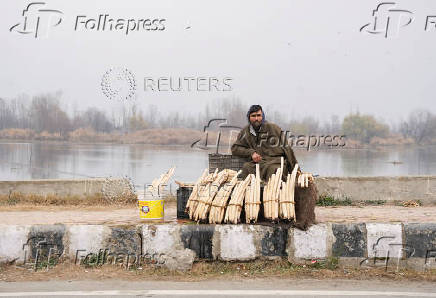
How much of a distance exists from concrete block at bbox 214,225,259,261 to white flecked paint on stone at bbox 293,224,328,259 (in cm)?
49

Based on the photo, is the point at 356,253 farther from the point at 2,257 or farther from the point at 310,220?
the point at 2,257

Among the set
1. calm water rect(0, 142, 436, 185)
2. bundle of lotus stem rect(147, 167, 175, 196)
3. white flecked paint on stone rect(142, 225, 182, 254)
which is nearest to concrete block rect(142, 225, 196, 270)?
white flecked paint on stone rect(142, 225, 182, 254)

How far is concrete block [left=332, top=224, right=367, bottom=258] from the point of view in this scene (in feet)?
19.2

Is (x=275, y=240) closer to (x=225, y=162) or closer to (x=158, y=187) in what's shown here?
(x=158, y=187)

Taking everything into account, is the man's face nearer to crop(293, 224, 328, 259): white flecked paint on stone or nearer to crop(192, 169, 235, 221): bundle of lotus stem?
crop(192, 169, 235, 221): bundle of lotus stem

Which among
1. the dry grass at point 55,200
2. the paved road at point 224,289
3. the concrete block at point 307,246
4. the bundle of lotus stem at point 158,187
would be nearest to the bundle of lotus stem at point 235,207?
the concrete block at point 307,246

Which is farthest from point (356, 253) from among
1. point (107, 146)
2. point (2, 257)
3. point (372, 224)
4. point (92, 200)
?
point (107, 146)

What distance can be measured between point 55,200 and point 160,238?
4025 millimetres

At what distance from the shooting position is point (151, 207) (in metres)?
6.27

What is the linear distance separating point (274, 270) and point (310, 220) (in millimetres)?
741

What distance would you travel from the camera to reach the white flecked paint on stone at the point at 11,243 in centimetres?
590

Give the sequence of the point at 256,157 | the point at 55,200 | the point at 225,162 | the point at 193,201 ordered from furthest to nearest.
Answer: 1. the point at 55,200
2. the point at 225,162
3. the point at 256,157
4. the point at 193,201

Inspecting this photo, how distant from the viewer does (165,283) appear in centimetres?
525

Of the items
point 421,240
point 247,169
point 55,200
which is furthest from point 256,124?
point 55,200
